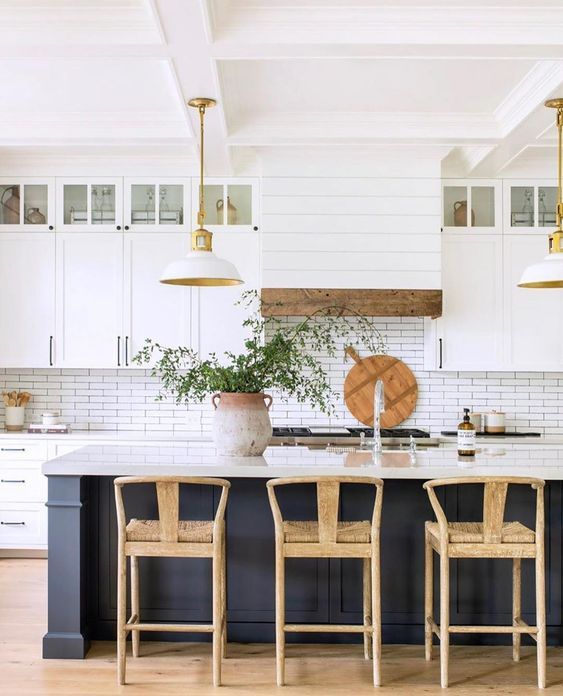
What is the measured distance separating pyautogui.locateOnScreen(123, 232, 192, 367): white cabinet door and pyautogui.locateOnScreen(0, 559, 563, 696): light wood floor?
7.91 feet

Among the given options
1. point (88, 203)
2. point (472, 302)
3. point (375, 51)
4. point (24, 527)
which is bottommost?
point (24, 527)

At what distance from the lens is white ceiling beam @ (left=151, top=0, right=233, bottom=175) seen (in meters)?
3.20

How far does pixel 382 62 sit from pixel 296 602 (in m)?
2.76

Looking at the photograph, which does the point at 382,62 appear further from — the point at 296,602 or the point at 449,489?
the point at 296,602

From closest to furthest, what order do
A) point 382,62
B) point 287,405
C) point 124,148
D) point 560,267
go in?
point 560,267
point 382,62
point 124,148
point 287,405

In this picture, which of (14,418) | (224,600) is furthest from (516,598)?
(14,418)

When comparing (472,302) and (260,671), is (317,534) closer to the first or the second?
(260,671)

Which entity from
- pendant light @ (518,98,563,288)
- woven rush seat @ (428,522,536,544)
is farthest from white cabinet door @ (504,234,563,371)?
woven rush seat @ (428,522,536,544)

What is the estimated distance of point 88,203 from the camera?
5863 millimetres

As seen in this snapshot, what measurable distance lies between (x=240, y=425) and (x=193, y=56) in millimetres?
1762

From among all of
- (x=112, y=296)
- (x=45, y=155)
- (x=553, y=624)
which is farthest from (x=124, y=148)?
(x=553, y=624)

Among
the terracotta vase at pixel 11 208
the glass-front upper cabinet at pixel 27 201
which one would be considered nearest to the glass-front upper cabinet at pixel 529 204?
the glass-front upper cabinet at pixel 27 201

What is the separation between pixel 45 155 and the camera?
18.7 feet

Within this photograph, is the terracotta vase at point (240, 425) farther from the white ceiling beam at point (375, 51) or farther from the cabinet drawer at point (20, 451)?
the cabinet drawer at point (20, 451)
